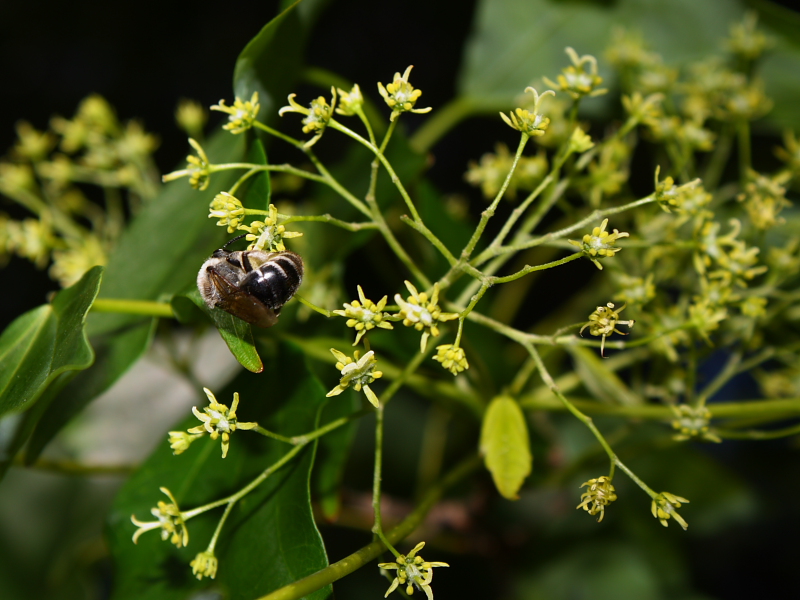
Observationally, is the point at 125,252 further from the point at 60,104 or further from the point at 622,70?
the point at 60,104

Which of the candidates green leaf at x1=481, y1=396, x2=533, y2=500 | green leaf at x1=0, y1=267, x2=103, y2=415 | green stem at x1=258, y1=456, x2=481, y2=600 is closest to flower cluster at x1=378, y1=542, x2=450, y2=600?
green stem at x1=258, y1=456, x2=481, y2=600

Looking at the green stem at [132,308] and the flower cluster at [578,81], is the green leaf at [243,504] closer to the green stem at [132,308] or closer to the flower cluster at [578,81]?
the green stem at [132,308]

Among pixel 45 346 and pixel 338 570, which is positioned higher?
pixel 45 346

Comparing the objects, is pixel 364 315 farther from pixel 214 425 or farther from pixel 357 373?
pixel 214 425

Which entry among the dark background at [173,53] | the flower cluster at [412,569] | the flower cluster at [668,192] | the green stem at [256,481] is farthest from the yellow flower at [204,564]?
the dark background at [173,53]

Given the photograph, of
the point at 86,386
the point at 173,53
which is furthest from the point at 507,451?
the point at 173,53

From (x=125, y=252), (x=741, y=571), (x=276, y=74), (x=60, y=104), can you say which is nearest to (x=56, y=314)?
(x=125, y=252)
